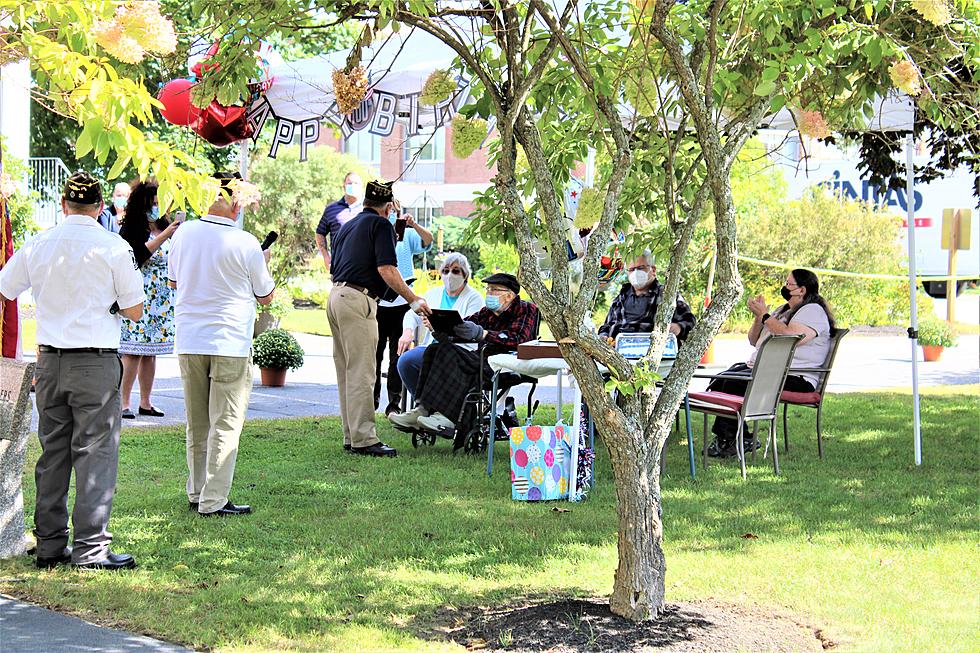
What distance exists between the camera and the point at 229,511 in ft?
20.4

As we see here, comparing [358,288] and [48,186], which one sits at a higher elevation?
[48,186]

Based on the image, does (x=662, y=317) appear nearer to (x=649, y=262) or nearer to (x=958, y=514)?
(x=958, y=514)

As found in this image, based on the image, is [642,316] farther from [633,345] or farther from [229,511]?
[229,511]

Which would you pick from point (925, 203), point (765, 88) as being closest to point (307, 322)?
point (925, 203)

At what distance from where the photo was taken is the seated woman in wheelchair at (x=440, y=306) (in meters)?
9.23

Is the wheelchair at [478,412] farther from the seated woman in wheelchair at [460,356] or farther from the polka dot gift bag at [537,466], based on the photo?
the polka dot gift bag at [537,466]

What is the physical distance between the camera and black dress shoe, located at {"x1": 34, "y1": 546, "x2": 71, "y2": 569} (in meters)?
5.09

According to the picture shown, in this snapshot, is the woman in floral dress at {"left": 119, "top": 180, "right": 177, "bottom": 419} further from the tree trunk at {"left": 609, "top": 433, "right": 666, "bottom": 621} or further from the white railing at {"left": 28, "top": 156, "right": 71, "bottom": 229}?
the white railing at {"left": 28, "top": 156, "right": 71, "bottom": 229}

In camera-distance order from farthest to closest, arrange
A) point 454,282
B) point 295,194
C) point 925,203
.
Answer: point 295,194, point 925,203, point 454,282

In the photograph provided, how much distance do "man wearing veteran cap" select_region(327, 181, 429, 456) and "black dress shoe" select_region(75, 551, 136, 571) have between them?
3.23m

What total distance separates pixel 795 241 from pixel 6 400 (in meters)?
20.1

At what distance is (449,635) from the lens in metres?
4.31

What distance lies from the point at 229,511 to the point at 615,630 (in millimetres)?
2705

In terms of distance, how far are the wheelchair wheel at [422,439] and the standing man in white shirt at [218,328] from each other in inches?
101
